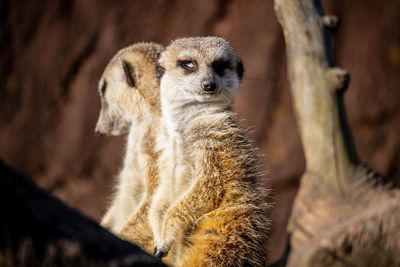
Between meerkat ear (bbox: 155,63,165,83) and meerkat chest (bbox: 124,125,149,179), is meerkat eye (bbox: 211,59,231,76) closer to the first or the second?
meerkat ear (bbox: 155,63,165,83)

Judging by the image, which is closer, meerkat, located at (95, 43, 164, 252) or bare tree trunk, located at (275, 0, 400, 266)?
bare tree trunk, located at (275, 0, 400, 266)

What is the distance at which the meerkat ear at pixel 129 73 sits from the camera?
3073 millimetres

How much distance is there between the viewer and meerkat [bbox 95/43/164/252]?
2.82m

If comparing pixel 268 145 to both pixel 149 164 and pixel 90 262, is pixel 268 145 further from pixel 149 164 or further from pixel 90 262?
pixel 90 262

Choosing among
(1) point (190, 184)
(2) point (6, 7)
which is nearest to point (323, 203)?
(1) point (190, 184)

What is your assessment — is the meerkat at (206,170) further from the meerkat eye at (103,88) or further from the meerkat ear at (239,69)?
the meerkat eye at (103,88)

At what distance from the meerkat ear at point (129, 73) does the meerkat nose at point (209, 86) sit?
752 millimetres

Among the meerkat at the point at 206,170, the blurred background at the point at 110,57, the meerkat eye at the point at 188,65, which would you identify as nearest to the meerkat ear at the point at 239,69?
the meerkat at the point at 206,170

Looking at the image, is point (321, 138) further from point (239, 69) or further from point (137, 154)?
point (137, 154)

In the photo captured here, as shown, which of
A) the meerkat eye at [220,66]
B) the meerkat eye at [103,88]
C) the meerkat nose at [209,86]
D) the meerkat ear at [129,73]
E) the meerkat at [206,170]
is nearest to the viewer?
the meerkat at [206,170]

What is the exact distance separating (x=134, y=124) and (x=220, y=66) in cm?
75

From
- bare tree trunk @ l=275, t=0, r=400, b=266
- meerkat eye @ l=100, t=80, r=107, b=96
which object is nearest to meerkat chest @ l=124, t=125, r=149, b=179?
meerkat eye @ l=100, t=80, r=107, b=96

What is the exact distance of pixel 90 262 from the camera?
4.87 ft

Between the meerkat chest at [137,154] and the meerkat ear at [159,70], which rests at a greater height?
the meerkat ear at [159,70]
